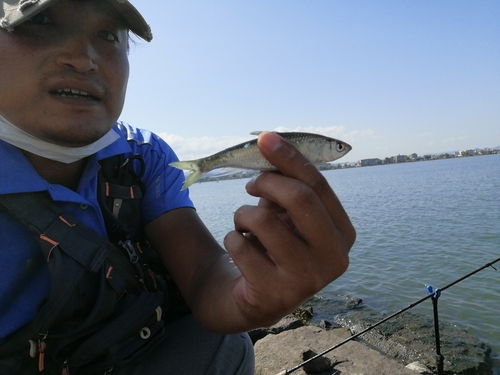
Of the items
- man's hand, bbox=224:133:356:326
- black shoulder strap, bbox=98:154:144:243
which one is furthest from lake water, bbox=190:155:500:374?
black shoulder strap, bbox=98:154:144:243

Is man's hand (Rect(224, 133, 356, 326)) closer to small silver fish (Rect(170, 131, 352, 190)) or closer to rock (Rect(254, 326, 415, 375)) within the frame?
small silver fish (Rect(170, 131, 352, 190))

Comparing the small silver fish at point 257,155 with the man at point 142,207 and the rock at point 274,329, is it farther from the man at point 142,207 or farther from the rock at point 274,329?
the rock at point 274,329

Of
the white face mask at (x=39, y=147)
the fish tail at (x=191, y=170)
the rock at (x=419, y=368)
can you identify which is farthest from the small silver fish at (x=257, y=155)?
the rock at (x=419, y=368)

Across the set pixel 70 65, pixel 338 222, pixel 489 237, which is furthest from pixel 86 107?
pixel 489 237

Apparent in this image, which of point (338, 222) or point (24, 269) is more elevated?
point (338, 222)

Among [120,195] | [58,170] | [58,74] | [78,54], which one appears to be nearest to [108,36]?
[78,54]

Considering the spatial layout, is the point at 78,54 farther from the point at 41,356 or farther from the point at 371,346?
the point at 371,346

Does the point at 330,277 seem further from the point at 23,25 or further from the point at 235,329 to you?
the point at 23,25
